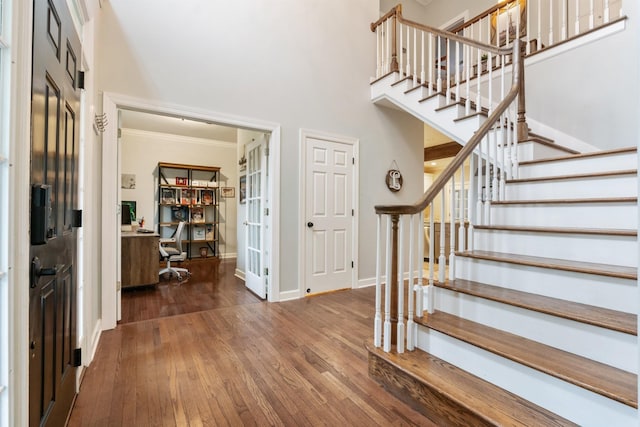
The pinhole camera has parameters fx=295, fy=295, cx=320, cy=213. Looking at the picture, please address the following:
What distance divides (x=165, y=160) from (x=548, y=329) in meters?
6.90

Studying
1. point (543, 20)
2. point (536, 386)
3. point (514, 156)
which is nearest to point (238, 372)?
point (536, 386)

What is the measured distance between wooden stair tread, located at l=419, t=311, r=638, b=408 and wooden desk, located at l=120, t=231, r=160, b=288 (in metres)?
3.70

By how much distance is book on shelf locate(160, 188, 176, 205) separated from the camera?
6289 millimetres

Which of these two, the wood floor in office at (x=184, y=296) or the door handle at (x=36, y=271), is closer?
the door handle at (x=36, y=271)

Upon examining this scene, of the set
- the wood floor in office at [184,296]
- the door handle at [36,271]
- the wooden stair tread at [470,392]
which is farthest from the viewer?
the wood floor in office at [184,296]

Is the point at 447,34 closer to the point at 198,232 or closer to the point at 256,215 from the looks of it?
the point at 256,215

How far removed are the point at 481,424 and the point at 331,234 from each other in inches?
106

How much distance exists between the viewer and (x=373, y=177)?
13.9 ft

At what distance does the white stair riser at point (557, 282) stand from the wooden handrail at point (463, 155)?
1.95ft

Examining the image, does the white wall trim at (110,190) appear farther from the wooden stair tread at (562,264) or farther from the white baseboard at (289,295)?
the wooden stair tread at (562,264)

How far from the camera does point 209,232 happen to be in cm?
688

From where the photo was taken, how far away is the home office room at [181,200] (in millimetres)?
4373

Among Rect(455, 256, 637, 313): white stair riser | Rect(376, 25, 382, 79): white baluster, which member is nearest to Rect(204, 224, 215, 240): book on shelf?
Rect(376, 25, 382, 79): white baluster

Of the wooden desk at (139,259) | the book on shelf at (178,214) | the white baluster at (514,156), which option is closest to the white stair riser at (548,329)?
the white baluster at (514,156)
